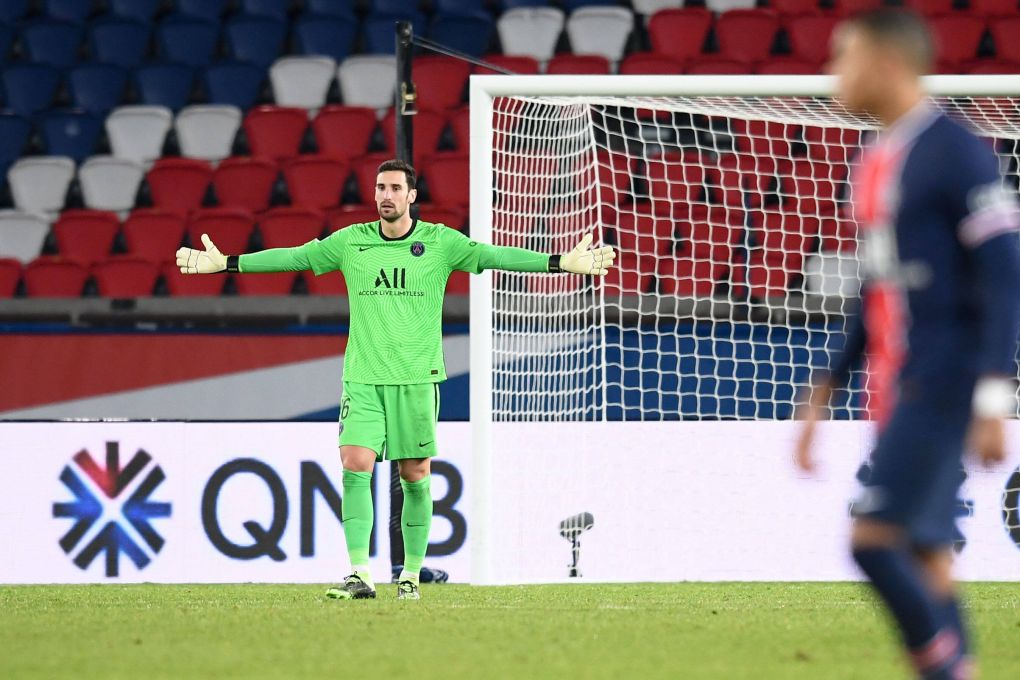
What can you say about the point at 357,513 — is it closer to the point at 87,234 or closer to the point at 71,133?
the point at 87,234

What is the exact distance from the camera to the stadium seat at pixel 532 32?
13305 millimetres

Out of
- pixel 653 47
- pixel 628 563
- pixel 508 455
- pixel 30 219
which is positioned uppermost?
pixel 653 47

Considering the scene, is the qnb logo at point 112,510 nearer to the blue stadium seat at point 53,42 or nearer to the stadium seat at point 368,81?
the stadium seat at point 368,81

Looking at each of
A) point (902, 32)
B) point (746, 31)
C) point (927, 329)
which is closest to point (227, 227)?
point (746, 31)

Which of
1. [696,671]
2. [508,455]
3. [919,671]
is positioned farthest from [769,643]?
[508,455]

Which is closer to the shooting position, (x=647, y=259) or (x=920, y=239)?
(x=920, y=239)

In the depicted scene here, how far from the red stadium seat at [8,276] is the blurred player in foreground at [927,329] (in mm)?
9134

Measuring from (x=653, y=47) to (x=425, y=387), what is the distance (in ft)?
24.0

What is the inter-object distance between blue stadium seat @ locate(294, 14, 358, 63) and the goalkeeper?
7498mm

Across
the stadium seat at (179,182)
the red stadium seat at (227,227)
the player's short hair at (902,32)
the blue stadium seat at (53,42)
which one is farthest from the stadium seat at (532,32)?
the player's short hair at (902,32)

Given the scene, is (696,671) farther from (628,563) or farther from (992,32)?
(992,32)

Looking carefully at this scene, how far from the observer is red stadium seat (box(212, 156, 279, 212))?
1212 cm

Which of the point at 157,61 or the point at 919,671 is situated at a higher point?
the point at 157,61

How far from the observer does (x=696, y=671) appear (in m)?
4.27
